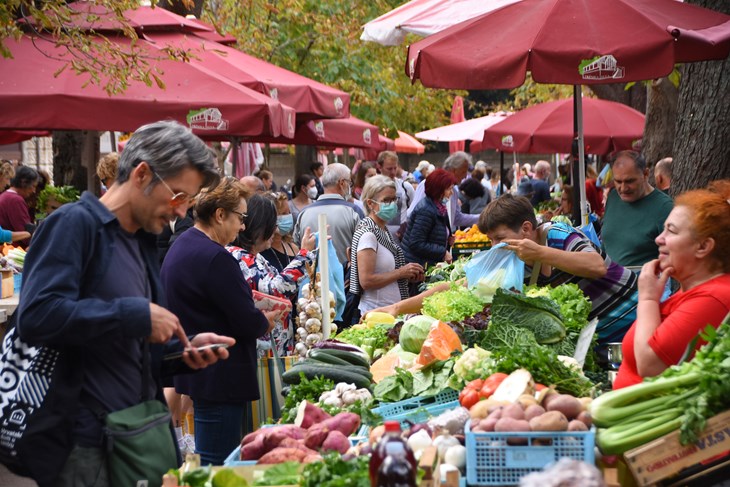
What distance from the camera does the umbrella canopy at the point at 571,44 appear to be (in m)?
6.56

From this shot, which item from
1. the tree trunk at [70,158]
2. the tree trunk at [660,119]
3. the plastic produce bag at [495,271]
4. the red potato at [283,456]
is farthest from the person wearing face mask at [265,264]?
the tree trunk at [660,119]

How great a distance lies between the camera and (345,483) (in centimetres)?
332

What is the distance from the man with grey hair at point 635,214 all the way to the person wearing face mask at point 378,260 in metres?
1.83

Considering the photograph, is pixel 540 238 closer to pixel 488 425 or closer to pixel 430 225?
pixel 488 425

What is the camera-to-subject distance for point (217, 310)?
5445mm

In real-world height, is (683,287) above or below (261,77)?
below

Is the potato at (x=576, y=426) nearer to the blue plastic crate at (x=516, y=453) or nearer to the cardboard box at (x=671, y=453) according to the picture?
the blue plastic crate at (x=516, y=453)

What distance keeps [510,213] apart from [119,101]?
404 cm

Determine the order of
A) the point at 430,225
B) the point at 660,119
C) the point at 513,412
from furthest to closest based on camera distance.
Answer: the point at 660,119 < the point at 430,225 < the point at 513,412

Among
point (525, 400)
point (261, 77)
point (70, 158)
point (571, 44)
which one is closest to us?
point (525, 400)

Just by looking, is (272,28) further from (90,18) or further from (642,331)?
(642,331)

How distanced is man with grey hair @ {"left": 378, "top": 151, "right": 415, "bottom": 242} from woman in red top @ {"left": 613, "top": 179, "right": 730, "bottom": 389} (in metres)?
9.04

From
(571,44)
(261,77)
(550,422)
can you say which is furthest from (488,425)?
(261,77)

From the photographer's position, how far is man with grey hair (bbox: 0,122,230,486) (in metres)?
3.33
